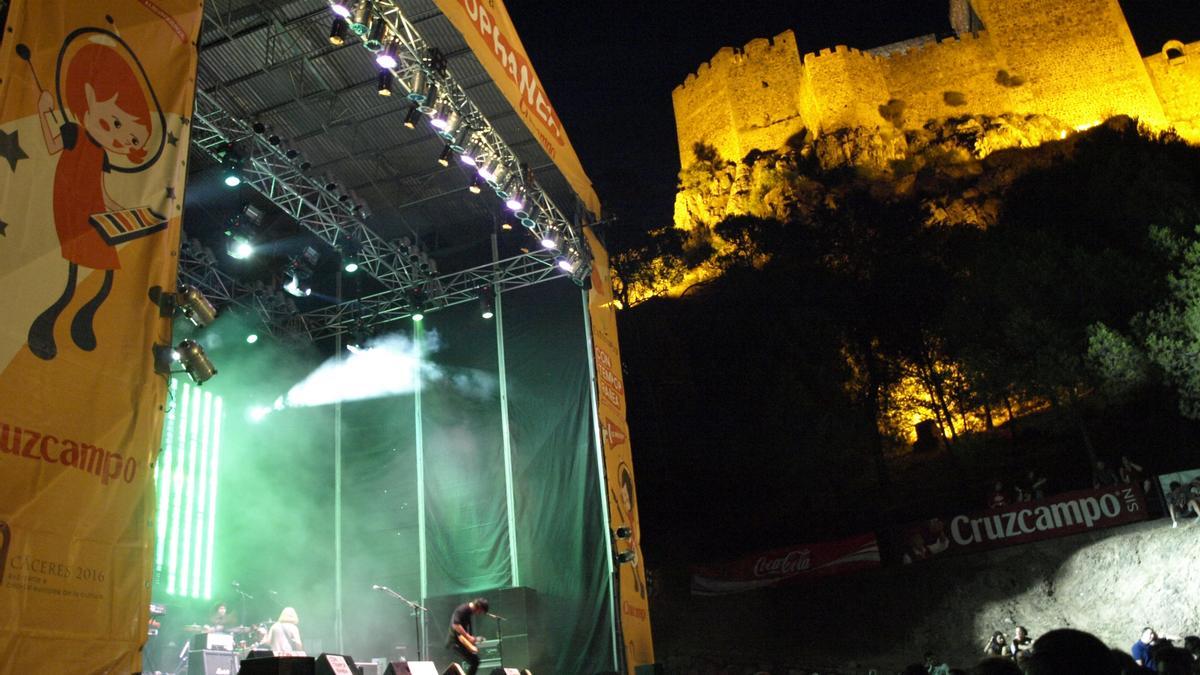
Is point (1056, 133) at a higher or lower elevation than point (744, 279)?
higher

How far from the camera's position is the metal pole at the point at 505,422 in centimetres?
1163

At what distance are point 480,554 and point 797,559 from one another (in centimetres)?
652

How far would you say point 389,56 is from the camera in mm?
7879

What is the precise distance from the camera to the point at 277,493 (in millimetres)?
12609

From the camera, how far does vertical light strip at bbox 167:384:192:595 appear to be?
35.0 feet

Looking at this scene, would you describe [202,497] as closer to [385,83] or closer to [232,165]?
[232,165]

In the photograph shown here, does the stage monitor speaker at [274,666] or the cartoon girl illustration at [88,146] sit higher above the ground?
the cartoon girl illustration at [88,146]

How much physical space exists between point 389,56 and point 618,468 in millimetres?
6423

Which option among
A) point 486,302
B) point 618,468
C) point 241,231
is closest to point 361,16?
point 241,231

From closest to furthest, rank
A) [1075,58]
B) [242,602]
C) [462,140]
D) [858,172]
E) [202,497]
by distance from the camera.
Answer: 1. [462,140]
2. [202,497]
3. [242,602]
4. [858,172]
5. [1075,58]

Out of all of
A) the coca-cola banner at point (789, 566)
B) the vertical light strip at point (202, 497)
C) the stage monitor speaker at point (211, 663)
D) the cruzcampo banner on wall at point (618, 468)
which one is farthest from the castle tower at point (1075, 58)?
the stage monitor speaker at point (211, 663)

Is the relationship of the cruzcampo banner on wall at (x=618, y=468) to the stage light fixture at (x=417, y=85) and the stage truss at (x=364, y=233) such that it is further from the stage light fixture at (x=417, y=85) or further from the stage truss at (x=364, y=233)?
the stage light fixture at (x=417, y=85)

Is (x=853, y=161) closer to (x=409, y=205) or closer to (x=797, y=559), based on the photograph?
(x=797, y=559)

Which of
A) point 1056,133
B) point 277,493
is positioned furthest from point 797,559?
point 1056,133
